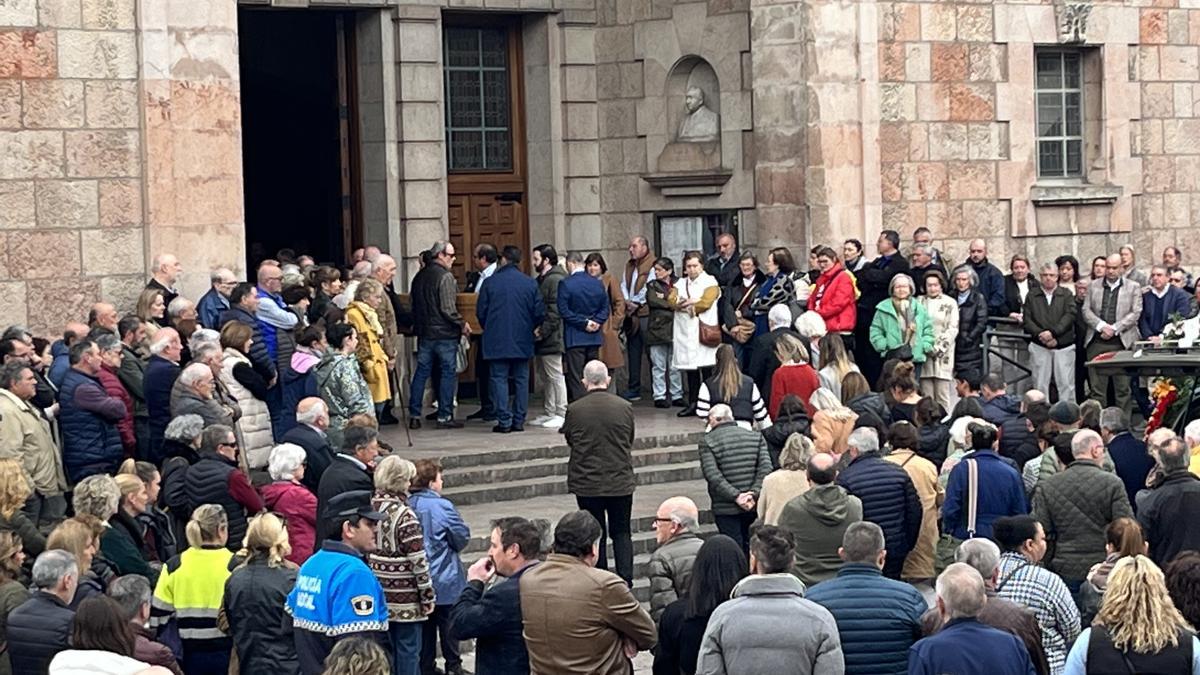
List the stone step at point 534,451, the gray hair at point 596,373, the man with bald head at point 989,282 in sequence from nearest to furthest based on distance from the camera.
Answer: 1. the gray hair at point 596,373
2. the stone step at point 534,451
3. the man with bald head at point 989,282

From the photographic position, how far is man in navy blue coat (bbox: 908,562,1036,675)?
8.60m

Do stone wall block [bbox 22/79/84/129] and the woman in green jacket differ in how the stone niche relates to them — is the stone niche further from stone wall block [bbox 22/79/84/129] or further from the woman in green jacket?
stone wall block [bbox 22/79/84/129]

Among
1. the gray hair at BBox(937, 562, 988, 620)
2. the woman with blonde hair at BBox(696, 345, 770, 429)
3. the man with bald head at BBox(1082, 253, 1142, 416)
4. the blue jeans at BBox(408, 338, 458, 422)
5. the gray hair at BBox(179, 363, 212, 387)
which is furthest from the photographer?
the man with bald head at BBox(1082, 253, 1142, 416)

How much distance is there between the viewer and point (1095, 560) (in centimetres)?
1191

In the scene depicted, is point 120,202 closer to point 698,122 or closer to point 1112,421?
point 698,122

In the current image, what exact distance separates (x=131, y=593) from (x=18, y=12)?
27.0ft

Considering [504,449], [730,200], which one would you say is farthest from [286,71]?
[504,449]

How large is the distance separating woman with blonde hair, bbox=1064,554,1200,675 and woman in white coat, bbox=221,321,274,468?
294 inches

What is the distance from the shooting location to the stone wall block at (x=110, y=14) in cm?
1688

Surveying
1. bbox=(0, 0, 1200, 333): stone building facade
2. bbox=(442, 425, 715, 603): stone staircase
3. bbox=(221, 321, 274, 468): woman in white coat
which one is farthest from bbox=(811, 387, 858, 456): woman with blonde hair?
bbox=(0, 0, 1200, 333): stone building facade

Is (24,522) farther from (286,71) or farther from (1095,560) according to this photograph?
(286,71)

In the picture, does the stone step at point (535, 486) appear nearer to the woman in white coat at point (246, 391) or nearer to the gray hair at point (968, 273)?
the woman in white coat at point (246, 391)

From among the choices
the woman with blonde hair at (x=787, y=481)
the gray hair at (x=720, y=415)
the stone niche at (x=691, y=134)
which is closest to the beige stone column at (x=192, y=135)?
the gray hair at (x=720, y=415)

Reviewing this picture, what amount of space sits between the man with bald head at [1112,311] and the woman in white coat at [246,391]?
8.96 m
